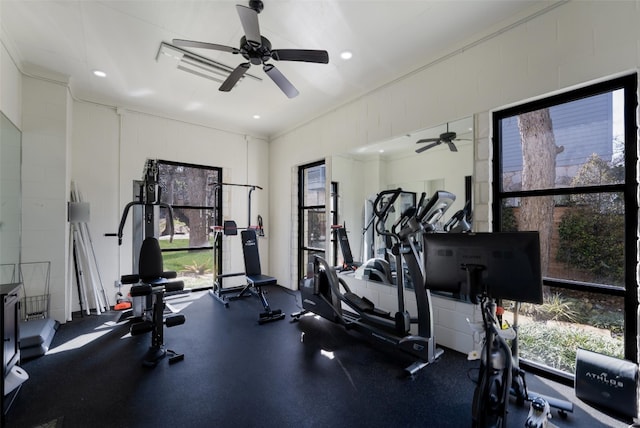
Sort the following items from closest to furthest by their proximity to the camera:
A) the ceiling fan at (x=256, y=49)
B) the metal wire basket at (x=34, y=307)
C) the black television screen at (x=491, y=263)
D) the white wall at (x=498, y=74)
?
the black television screen at (x=491, y=263)
the white wall at (x=498, y=74)
the ceiling fan at (x=256, y=49)
the metal wire basket at (x=34, y=307)

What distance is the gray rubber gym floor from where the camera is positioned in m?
1.90

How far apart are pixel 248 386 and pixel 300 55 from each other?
2828 millimetres

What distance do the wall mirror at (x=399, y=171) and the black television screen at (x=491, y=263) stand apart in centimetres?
134

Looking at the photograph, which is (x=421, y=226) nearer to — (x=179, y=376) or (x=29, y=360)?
(x=179, y=376)

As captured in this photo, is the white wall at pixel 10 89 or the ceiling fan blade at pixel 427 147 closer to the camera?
the white wall at pixel 10 89

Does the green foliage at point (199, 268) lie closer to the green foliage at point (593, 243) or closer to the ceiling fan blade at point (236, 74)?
the ceiling fan blade at point (236, 74)

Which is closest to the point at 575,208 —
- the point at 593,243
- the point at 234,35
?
the point at 593,243

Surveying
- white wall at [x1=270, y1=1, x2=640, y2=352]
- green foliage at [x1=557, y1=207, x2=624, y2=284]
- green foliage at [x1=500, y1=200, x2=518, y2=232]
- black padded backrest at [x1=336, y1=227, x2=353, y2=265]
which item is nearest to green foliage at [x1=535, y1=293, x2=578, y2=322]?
green foliage at [x1=557, y1=207, x2=624, y2=284]

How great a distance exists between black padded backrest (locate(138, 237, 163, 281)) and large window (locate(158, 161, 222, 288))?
5.85ft

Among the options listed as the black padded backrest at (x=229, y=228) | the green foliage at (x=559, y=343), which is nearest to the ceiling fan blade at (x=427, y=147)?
the green foliage at (x=559, y=343)

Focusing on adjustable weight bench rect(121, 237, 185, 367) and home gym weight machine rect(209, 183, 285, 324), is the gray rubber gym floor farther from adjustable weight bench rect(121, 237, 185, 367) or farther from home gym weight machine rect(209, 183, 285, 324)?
home gym weight machine rect(209, 183, 285, 324)

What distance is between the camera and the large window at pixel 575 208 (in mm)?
2039

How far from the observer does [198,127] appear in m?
5.14

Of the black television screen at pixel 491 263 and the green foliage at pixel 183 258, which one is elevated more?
the black television screen at pixel 491 263
